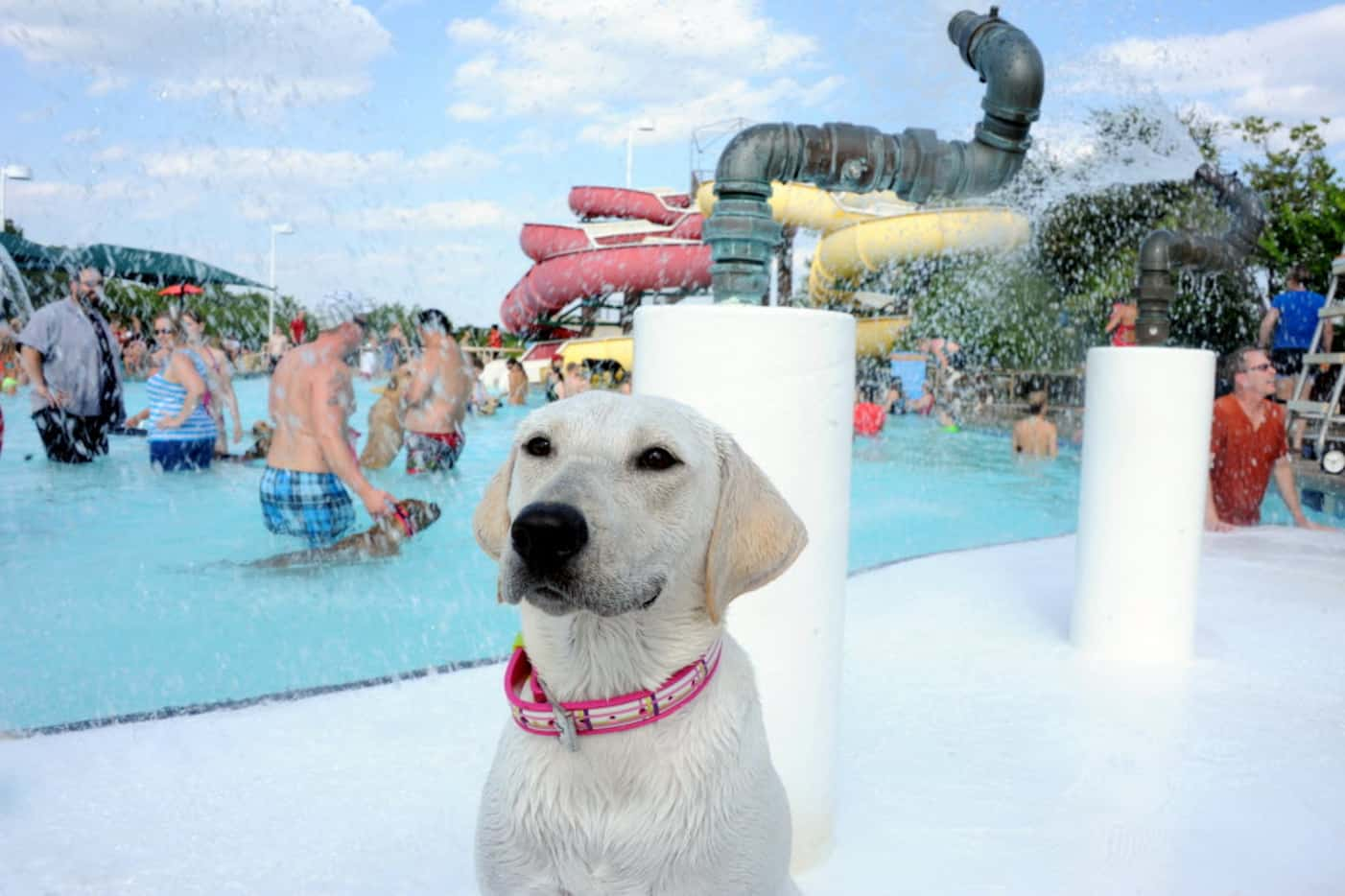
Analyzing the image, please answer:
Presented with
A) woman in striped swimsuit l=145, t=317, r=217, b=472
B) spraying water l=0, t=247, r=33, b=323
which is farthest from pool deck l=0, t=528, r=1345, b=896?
spraying water l=0, t=247, r=33, b=323

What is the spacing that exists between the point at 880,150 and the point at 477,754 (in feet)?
6.85

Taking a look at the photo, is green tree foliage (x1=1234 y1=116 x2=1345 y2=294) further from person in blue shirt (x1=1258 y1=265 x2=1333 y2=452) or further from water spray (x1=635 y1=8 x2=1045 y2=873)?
water spray (x1=635 y1=8 x2=1045 y2=873)

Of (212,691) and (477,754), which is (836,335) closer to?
(477,754)

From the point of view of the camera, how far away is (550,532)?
120 centimetres

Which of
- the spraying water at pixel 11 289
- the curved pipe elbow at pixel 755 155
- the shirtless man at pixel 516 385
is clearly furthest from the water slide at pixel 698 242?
the curved pipe elbow at pixel 755 155

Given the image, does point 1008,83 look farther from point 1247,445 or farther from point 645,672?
point 1247,445

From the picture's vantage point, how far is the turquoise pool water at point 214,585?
491 centimetres

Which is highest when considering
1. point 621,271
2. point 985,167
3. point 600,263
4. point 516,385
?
point 600,263

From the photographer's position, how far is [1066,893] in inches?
82.3

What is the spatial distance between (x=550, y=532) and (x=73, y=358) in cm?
Answer: 835

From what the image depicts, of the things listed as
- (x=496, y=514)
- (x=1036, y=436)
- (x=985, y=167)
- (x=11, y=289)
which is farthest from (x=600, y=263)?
(x=496, y=514)

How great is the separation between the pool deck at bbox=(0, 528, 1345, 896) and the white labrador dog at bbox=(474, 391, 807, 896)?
2.58 ft

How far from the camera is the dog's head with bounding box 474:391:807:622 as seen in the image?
1.23 meters

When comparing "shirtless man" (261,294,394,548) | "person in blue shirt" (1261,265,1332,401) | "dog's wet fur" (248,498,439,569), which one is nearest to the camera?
"shirtless man" (261,294,394,548)
